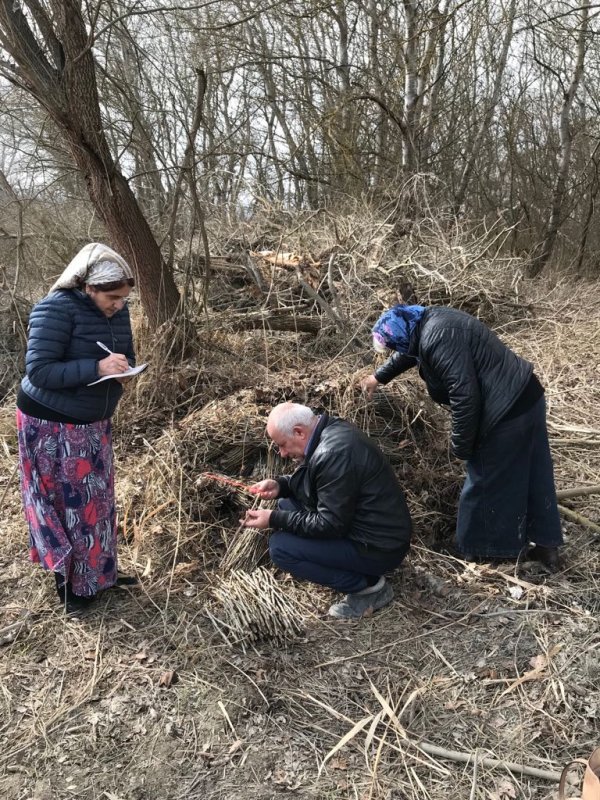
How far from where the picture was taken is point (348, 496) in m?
2.75

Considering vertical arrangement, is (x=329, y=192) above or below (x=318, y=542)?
above

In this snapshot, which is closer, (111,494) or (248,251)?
(111,494)

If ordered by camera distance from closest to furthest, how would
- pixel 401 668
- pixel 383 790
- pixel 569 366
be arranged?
pixel 383 790 < pixel 401 668 < pixel 569 366

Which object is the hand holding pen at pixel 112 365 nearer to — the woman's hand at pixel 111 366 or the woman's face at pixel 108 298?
the woman's hand at pixel 111 366

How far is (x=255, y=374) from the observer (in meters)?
4.74

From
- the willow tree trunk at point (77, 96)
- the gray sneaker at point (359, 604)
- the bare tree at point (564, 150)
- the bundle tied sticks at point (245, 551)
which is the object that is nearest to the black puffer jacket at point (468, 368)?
the gray sneaker at point (359, 604)

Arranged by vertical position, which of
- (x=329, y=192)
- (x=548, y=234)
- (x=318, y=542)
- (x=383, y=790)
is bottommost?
(x=383, y=790)

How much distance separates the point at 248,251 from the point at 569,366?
150 inches

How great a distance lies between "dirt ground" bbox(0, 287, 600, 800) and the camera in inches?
85.3

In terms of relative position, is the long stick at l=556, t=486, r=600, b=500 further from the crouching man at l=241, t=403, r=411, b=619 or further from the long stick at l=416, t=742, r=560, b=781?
the long stick at l=416, t=742, r=560, b=781

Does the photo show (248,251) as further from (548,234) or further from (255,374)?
(548,234)

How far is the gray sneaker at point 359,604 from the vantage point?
2965 mm

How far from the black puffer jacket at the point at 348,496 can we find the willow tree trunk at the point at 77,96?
114 inches

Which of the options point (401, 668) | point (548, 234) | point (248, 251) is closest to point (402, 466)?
point (401, 668)
